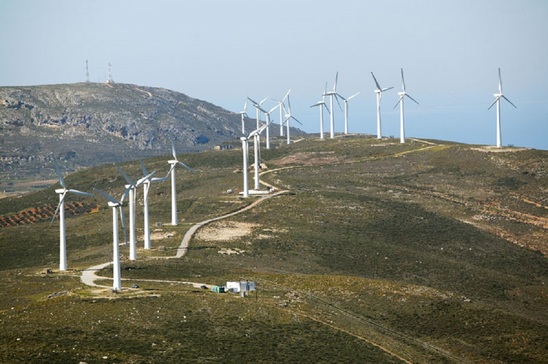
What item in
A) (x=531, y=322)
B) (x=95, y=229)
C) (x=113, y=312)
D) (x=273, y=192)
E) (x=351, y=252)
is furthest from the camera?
(x=273, y=192)

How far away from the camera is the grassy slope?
75.8 meters

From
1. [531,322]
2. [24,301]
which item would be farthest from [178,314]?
[531,322]

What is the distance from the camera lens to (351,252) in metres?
129

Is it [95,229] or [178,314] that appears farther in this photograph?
[95,229]

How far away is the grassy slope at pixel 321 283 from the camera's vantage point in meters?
75.8

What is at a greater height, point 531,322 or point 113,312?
point 113,312

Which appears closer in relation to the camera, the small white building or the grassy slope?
the grassy slope

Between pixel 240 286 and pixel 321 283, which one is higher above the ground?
pixel 240 286

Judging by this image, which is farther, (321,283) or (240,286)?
(321,283)

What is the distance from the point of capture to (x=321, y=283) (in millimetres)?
104000

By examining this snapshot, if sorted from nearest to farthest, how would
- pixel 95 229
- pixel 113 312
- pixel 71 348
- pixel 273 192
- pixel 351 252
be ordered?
1. pixel 71 348
2. pixel 113 312
3. pixel 351 252
4. pixel 95 229
5. pixel 273 192

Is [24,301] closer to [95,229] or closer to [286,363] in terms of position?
→ [286,363]

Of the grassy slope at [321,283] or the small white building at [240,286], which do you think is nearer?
the grassy slope at [321,283]

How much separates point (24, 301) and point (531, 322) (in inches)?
2010
